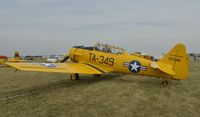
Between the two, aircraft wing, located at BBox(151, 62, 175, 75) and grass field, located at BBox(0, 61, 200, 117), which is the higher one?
aircraft wing, located at BBox(151, 62, 175, 75)

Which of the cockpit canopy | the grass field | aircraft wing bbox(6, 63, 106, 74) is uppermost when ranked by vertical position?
the cockpit canopy

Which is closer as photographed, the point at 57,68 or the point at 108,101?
the point at 108,101

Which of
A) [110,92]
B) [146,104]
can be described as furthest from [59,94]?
[146,104]

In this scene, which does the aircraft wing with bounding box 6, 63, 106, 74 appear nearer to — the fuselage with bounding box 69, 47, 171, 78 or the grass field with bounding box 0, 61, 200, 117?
the fuselage with bounding box 69, 47, 171, 78

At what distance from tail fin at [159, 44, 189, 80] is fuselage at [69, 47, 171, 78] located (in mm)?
500

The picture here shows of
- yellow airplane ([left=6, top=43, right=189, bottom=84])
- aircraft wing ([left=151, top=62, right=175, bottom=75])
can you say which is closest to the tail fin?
yellow airplane ([left=6, top=43, right=189, bottom=84])

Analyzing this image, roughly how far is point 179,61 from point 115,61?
357cm

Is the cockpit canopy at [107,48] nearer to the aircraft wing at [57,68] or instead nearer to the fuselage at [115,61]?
the fuselage at [115,61]

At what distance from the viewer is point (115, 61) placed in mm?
13695

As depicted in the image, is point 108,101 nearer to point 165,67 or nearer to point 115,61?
point 165,67

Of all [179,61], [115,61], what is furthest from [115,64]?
[179,61]

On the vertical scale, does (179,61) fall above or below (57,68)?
above

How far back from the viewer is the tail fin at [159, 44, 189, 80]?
37.4 feet

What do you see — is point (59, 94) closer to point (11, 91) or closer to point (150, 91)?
point (11, 91)
